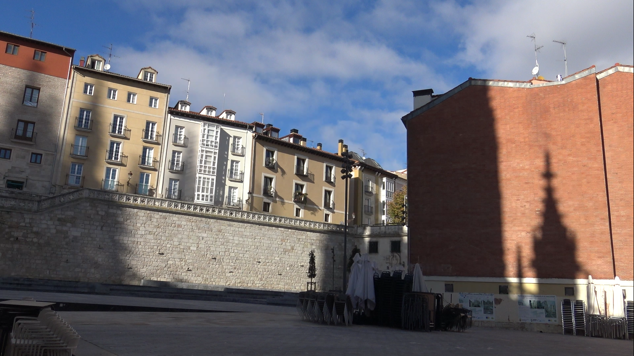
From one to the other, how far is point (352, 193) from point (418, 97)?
1055 inches

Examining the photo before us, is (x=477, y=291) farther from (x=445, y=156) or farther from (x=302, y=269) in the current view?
(x=302, y=269)

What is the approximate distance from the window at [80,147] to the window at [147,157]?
470cm

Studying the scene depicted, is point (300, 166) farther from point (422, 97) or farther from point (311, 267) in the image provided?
point (422, 97)

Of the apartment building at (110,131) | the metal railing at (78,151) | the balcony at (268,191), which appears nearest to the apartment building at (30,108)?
the apartment building at (110,131)

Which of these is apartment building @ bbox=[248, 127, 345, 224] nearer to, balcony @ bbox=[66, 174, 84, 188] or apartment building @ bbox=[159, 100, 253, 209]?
apartment building @ bbox=[159, 100, 253, 209]

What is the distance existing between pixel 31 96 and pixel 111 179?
932cm

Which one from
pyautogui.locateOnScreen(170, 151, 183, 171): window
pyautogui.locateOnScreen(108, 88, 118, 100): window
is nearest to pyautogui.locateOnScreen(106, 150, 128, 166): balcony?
pyautogui.locateOnScreen(170, 151, 183, 171): window

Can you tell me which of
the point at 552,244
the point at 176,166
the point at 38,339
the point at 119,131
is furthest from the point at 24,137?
the point at 552,244

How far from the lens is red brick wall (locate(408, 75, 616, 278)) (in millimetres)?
19750

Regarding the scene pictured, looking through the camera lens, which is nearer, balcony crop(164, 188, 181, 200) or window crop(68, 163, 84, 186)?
window crop(68, 163, 84, 186)

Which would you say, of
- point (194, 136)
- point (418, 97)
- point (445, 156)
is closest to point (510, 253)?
point (445, 156)

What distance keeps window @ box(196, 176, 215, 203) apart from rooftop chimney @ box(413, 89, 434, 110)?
73.8 ft

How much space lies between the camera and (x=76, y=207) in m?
31.4

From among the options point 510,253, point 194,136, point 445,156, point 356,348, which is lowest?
point 356,348
